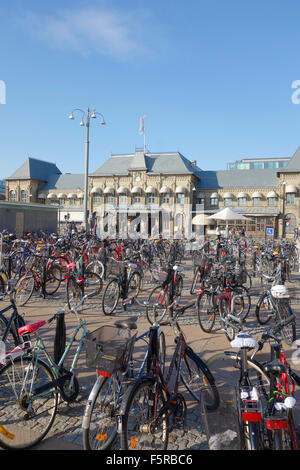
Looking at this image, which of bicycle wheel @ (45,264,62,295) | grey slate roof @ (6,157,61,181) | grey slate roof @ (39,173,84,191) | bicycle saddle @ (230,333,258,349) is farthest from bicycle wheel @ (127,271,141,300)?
grey slate roof @ (6,157,61,181)

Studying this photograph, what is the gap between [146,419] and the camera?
246 centimetres

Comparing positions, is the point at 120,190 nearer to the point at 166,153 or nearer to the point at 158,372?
the point at 166,153

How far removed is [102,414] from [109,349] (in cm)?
64

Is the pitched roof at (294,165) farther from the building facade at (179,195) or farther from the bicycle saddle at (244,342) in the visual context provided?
the bicycle saddle at (244,342)

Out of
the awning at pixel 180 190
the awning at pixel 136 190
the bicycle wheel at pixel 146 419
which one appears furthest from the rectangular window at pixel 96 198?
the bicycle wheel at pixel 146 419

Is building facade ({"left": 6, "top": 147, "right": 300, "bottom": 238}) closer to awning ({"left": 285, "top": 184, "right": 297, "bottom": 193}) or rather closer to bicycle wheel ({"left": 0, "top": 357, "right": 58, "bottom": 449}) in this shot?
awning ({"left": 285, "top": 184, "right": 297, "bottom": 193})

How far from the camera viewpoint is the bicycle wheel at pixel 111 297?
6113 mm

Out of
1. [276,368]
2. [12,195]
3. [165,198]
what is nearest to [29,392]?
[276,368]

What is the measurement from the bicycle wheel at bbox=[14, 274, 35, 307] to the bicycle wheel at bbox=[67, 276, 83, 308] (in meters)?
1.13

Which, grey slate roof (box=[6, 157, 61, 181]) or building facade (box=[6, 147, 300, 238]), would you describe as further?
grey slate roof (box=[6, 157, 61, 181])

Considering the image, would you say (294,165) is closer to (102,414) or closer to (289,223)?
(289,223)

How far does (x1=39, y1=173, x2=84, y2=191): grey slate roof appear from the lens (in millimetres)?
48722
